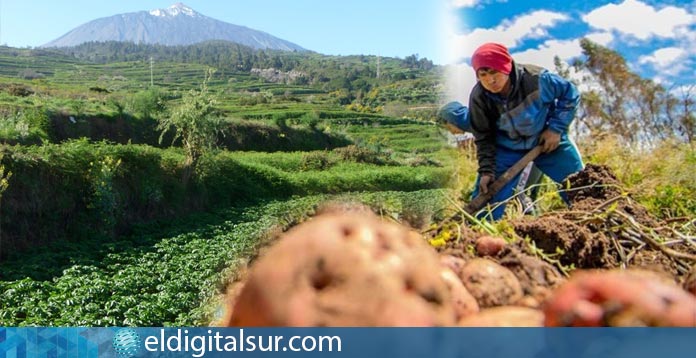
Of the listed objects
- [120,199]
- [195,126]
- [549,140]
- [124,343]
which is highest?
[549,140]

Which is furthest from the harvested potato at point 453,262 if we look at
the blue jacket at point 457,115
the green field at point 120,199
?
the green field at point 120,199

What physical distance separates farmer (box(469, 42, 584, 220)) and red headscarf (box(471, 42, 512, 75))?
0.11m

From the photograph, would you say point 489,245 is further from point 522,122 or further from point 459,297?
point 522,122

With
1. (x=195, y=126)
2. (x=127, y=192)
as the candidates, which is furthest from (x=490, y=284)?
(x=127, y=192)

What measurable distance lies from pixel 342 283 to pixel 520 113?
1020 millimetres

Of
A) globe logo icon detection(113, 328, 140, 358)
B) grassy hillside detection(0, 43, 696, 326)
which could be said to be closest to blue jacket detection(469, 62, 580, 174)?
globe logo icon detection(113, 328, 140, 358)

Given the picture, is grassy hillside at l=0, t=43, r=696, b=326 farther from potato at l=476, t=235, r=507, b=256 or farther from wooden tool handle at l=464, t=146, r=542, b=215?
potato at l=476, t=235, r=507, b=256

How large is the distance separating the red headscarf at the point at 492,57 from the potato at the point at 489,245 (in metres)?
0.53

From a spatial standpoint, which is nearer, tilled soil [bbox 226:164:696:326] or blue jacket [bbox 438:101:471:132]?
tilled soil [bbox 226:164:696:326]

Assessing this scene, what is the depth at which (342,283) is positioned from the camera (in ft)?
0.80

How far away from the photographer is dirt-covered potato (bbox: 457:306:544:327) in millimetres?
276

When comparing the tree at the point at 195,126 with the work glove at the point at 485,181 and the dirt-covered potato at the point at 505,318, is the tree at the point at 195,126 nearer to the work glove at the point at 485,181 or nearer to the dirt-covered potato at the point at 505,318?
the work glove at the point at 485,181

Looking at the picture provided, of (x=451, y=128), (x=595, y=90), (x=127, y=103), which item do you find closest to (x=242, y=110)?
(x=127, y=103)

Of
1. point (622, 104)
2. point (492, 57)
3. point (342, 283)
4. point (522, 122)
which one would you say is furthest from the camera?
point (622, 104)
